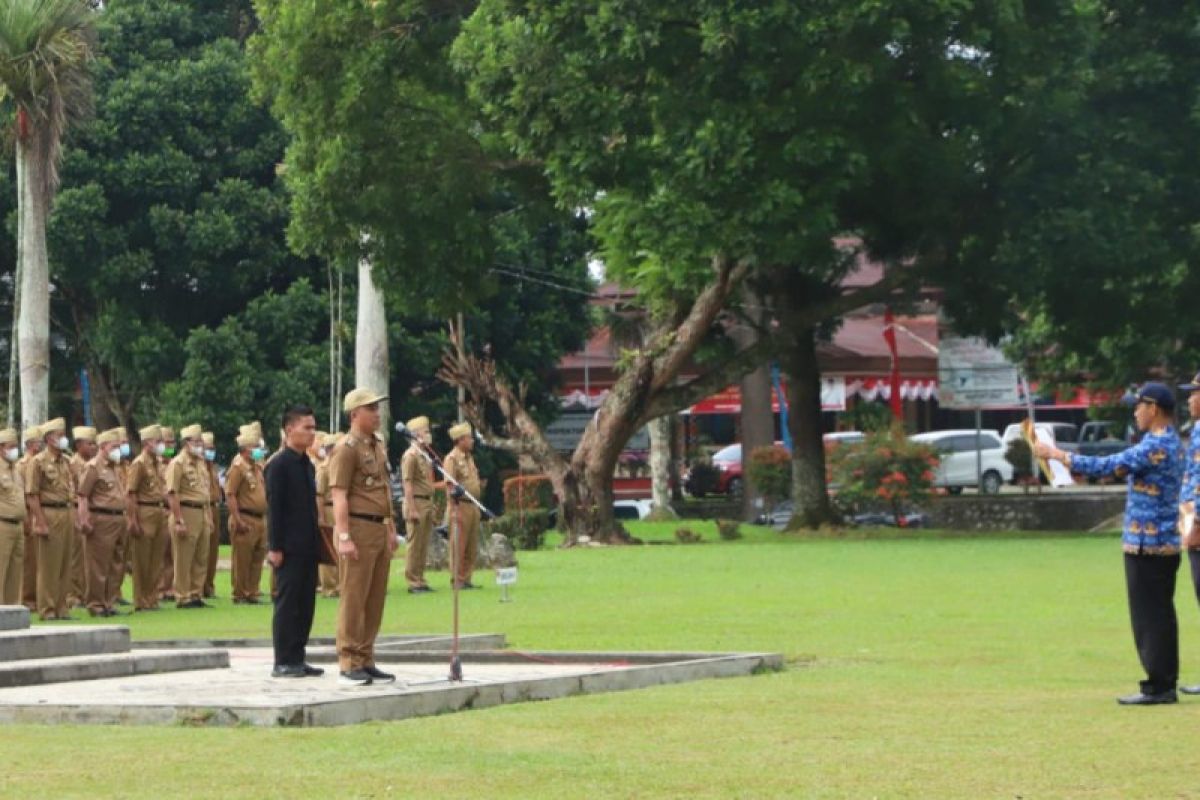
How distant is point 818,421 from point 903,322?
3060 centimetres

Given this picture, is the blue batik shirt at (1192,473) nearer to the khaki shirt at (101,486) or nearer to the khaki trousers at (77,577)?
the khaki shirt at (101,486)

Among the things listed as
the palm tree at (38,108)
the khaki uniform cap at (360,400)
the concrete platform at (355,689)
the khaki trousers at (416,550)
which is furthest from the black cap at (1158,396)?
the palm tree at (38,108)

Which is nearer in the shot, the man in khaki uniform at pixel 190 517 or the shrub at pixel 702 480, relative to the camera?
the man in khaki uniform at pixel 190 517

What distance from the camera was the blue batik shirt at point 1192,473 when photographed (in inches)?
542

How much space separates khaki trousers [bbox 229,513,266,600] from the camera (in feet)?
88.3

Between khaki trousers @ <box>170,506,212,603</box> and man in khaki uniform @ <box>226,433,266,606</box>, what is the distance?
12.7 inches

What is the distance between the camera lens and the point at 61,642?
17.4 m

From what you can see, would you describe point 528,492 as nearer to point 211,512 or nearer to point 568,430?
point 211,512

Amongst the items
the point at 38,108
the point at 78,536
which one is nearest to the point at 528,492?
the point at 38,108

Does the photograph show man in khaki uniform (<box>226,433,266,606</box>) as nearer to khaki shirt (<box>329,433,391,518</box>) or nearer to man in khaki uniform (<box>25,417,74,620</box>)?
man in khaki uniform (<box>25,417,74,620</box>)

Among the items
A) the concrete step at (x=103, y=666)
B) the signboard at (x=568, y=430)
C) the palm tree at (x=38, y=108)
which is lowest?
the concrete step at (x=103, y=666)

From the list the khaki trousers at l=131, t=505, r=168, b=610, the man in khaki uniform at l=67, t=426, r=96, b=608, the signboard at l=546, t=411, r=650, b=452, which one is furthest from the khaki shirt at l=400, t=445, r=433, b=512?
the signboard at l=546, t=411, r=650, b=452

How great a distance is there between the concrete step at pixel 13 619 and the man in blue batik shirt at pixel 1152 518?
8.22 m

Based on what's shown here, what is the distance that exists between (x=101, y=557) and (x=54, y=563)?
2.77 feet
